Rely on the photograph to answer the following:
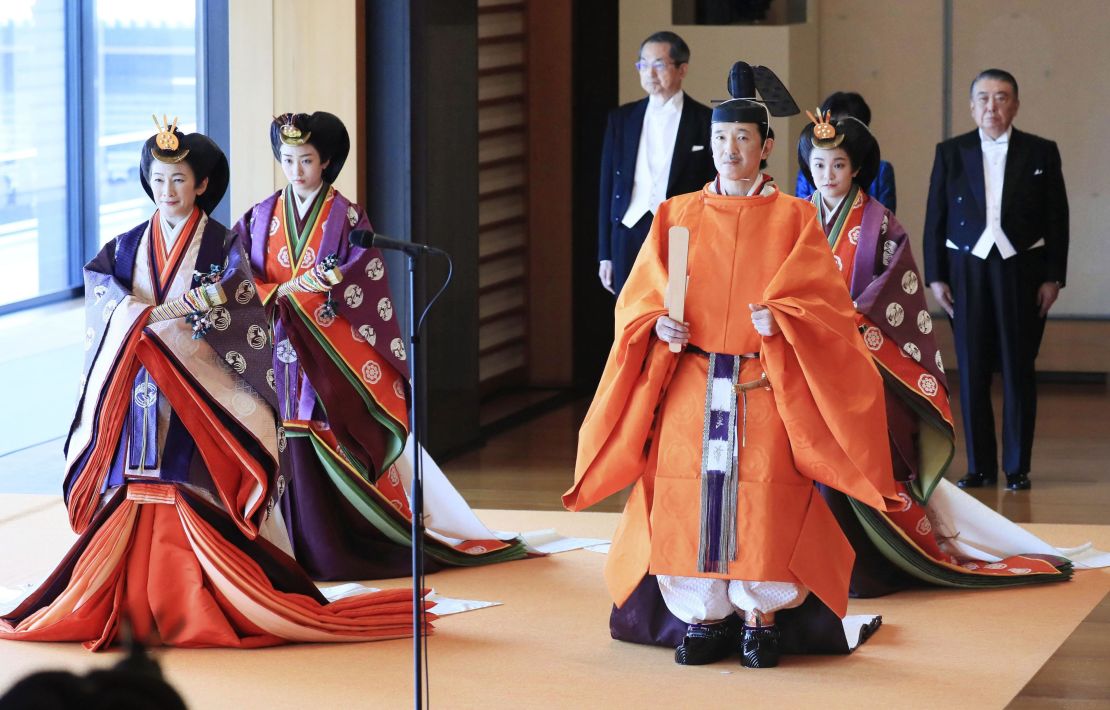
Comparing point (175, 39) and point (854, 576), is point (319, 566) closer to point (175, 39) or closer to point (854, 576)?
point (854, 576)

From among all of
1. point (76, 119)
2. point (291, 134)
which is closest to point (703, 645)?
point (291, 134)

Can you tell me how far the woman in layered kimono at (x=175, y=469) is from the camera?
3.99 m

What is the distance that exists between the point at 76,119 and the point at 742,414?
5771 millimetres

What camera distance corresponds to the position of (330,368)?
4812mm

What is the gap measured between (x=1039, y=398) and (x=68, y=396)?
485 centimetres

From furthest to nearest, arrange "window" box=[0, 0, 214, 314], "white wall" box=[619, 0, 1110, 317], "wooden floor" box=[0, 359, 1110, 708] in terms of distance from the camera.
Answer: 1. "white wall" box=[619, 0, 1110, 317]
2. "window" box=[0, 0, 214, 314]
3. "wooden floor" box=[0, 359, 1110, 708]

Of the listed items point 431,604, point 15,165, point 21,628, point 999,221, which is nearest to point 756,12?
point 999,221

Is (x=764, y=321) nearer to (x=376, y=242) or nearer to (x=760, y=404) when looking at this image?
(x=760, y=404)

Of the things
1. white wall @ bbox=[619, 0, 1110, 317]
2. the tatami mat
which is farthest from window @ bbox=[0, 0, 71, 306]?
the tatami mat

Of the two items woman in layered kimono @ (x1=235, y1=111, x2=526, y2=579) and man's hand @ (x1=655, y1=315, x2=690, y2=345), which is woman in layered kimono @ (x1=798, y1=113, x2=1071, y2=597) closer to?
man's hand @ (x1=655, y1=315, x2=690, y2=345)

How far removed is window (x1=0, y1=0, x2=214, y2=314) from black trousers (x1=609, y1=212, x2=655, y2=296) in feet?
8.86

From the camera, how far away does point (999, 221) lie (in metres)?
6.22

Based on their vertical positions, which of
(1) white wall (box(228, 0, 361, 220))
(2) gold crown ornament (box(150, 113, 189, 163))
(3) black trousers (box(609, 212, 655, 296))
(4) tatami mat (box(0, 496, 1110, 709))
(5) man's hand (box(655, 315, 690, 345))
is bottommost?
(4) tatami mat (box(0, 496, 1110, 709))

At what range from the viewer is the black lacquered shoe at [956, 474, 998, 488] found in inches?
245
